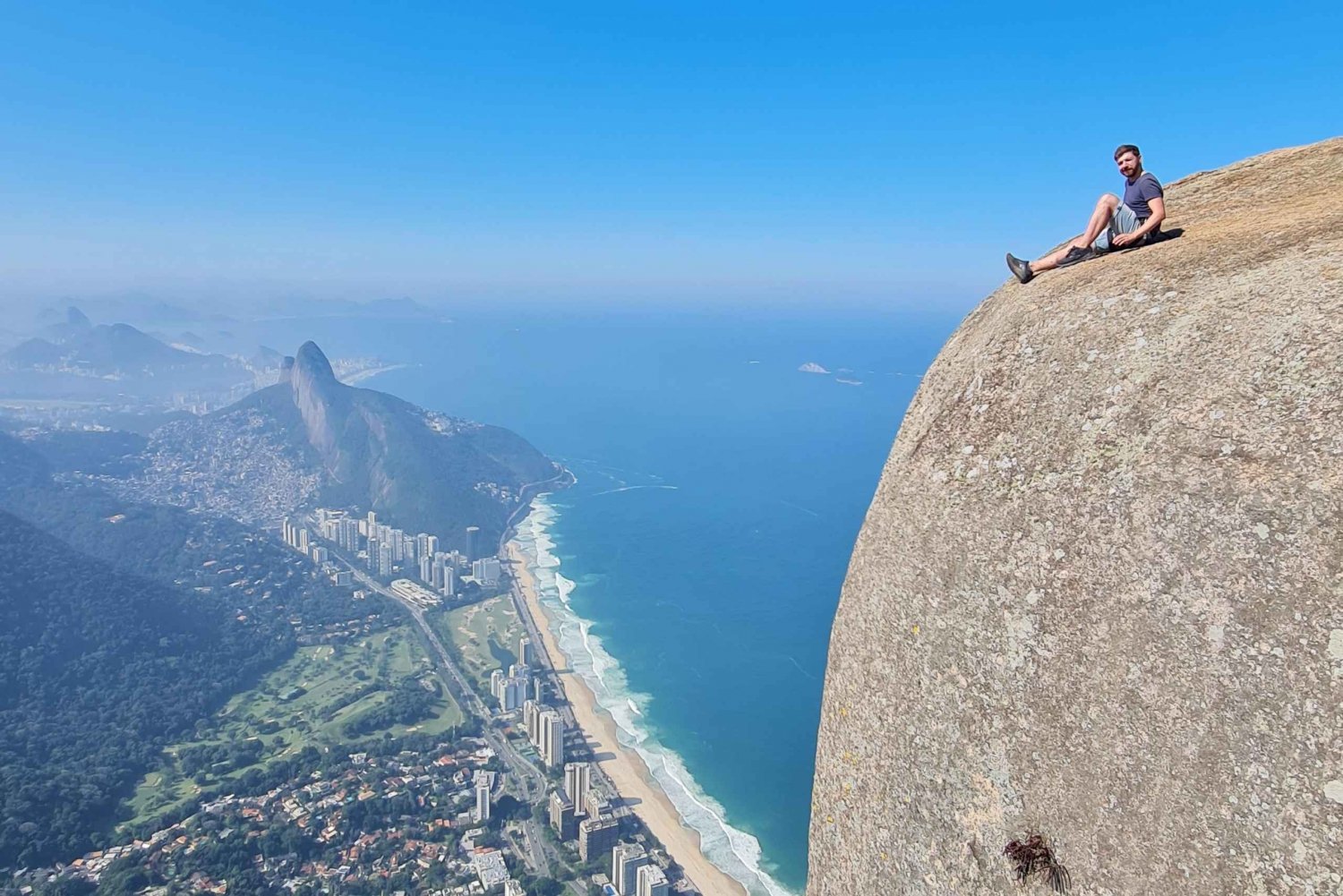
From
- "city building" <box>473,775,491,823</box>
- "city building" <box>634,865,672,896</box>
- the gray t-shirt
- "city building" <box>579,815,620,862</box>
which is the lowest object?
"city building" <box>473,775,491,823</box>

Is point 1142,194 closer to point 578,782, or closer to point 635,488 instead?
point 578,782

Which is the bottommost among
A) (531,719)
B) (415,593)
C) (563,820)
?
(415,593)

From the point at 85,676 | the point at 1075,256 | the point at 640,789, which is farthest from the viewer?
the point at 85,676

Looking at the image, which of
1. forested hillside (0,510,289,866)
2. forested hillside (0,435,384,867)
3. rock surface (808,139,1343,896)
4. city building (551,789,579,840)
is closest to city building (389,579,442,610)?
forested hillside (0,435,384,867)

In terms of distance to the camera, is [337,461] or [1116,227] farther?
[337,461]

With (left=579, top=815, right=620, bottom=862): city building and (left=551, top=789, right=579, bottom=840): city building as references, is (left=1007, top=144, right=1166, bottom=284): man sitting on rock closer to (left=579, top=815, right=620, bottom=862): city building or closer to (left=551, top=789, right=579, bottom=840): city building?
(left=579, top=815, right=620, bottom=862): city building

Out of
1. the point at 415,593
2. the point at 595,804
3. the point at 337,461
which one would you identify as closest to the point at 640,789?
the point at 595,804

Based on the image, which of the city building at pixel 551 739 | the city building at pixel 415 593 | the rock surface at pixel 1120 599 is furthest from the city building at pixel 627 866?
the city building at pixel 415 593
